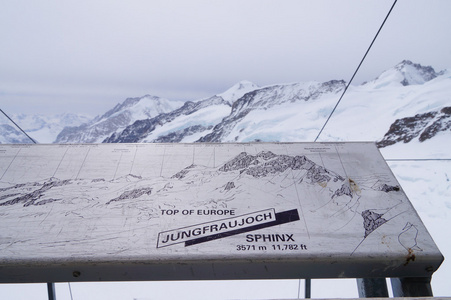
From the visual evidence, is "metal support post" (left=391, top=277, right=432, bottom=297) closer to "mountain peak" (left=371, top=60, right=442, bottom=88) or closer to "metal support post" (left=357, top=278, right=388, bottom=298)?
"metal support post" (left=357, top=278, right=388, bottom=298)

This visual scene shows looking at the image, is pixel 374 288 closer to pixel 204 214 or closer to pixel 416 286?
pixel 416 286

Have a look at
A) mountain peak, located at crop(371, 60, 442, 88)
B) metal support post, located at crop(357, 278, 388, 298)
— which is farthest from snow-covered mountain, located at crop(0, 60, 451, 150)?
metal support post, located at crop(357, 278, 388, 298)

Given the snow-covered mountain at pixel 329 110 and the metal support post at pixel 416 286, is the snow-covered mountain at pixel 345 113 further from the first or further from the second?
the metal support post at pixel 416 286

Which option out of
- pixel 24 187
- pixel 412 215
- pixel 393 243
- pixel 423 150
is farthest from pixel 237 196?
pixel 423 150

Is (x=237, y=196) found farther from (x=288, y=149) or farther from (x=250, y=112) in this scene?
(x=250, y=112)

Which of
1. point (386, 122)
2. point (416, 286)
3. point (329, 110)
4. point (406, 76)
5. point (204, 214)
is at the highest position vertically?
point (406, 76)

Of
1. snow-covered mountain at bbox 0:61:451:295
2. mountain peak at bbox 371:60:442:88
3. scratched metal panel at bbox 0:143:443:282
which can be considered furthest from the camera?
mountain peak at bbox 371:60:442:88

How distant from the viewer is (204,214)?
1224 millimetres

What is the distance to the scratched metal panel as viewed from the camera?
1.04 meters

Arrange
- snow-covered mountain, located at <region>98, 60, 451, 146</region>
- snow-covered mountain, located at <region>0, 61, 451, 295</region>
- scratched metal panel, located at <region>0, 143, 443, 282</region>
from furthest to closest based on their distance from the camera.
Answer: snow-covered mountain, located at <region>98, 60, 451, 146</region> → snow-covered mountain, located at <region>0, 61, 451, 295</region> → scratched metal panel, located at <region>0, 143, 443, 282</region>

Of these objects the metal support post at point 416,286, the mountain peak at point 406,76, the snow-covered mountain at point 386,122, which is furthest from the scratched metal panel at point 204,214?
the mountain peak at point 406,76

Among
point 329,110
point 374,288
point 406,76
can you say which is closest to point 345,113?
point 329,110

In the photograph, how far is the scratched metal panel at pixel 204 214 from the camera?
104 cm

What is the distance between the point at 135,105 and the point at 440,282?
17.3 metres
